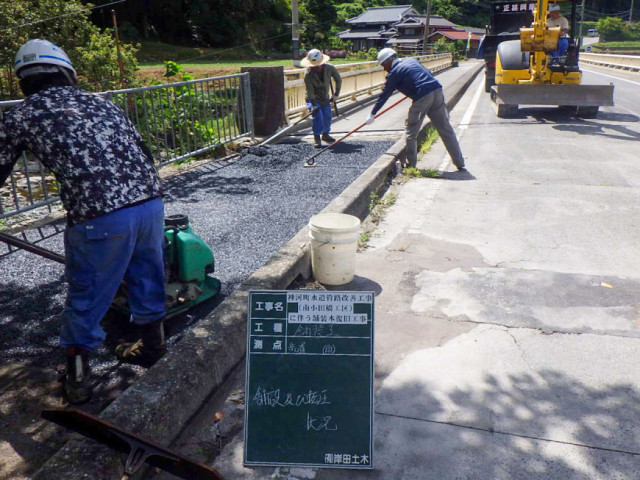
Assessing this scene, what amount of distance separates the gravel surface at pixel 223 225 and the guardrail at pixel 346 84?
8.80ft

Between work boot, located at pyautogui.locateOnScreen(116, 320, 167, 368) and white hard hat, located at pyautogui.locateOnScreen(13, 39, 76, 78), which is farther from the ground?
white hard hat, located at pyautogui.locateOnScreen(13, 39, 76, 78)

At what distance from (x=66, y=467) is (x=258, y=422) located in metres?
0.81

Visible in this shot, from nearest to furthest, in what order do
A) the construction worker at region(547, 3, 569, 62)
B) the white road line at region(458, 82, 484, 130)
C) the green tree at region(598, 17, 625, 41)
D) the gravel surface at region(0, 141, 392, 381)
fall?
the gravel surface at region(0, 141, 392, 381) < the white road line at region(458, 82, 484, 130) < the construction worker at region(547, 3, 569, 62) < the green tree at region(598, 17, 625, 41)

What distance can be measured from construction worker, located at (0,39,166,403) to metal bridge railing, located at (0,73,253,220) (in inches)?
172

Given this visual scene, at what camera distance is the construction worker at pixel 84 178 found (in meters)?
2.78

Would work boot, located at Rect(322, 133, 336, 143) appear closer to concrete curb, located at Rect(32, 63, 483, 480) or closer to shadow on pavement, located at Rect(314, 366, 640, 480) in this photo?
concrete curb, located at Rect(32, 63, 483, 480)

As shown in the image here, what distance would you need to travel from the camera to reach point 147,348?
3.41 m

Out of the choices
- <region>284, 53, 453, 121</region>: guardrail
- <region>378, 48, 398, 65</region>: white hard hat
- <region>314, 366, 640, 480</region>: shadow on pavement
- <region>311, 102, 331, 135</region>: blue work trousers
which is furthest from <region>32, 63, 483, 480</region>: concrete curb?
<region>284, 53, 453, 121</region>: guardrail

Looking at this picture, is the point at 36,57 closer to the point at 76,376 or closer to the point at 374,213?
the point at 76,376

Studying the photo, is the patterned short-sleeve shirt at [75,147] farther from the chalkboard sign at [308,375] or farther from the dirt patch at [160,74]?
the dirt patch at [160,74]

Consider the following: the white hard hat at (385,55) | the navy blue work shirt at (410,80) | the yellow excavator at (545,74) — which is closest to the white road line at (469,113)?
the yellow excavator at (545,74)

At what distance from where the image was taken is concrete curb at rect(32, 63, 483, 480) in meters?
2.38

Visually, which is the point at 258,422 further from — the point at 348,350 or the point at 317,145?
the point at 317,145

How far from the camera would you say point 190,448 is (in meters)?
2.79
